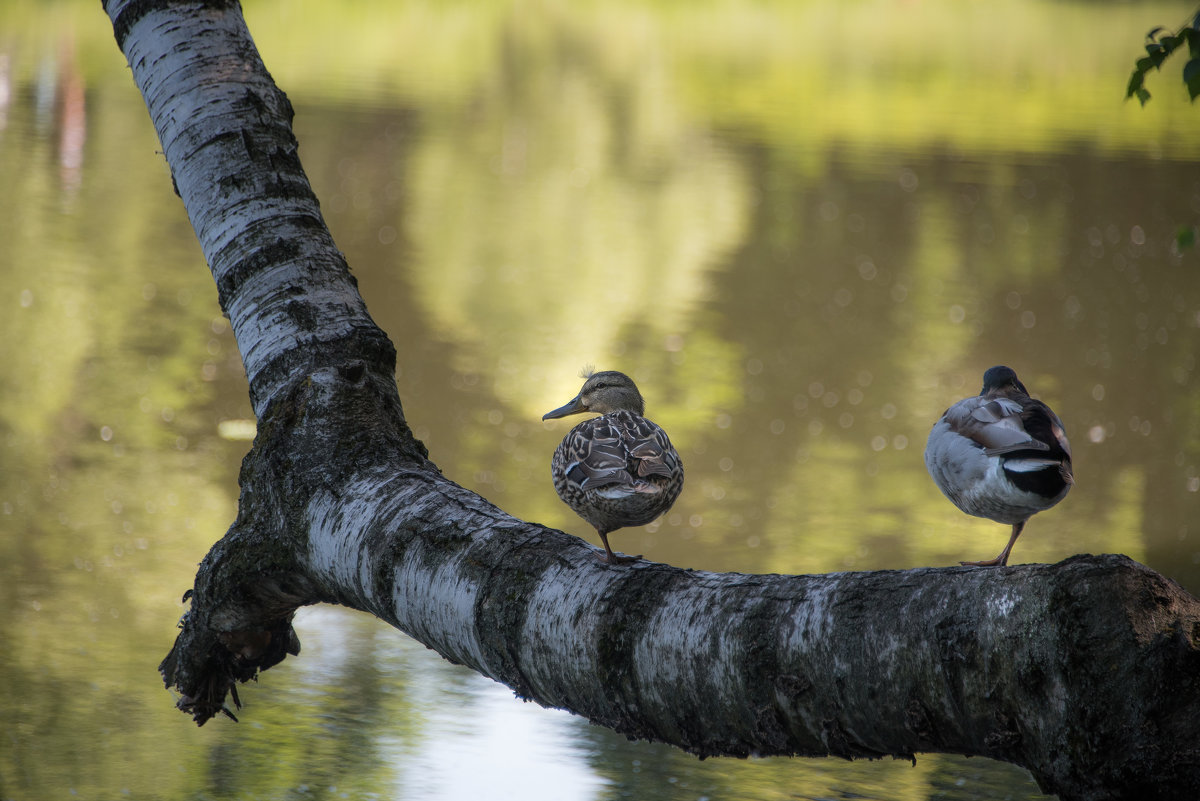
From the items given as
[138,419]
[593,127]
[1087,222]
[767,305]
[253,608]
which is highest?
[593,127]

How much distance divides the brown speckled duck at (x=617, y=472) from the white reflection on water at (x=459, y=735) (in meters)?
1.74

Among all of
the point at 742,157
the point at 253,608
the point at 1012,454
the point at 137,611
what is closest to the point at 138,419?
the point at 137,611

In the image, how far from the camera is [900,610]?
189 cm

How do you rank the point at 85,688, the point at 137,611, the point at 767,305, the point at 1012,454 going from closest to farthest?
the point at 1012,454 < the point at 85,688 < the point at 137,611 < the point at 767,305

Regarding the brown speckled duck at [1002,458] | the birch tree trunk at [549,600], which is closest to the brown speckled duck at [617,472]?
the birch tree trunk at [549,600]

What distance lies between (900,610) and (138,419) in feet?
23.4

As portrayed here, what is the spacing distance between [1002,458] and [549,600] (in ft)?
4.03

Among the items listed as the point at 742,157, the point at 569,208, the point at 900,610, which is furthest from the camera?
the point at 742,157

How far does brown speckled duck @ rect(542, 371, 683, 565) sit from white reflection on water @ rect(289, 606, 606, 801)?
1.74 metres

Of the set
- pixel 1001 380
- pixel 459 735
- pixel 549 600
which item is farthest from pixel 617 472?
pixel 459 735

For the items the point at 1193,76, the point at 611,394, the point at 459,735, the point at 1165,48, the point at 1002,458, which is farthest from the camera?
the point at 459,735

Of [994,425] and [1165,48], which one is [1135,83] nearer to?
[1165,48]

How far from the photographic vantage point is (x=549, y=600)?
90.4 inches

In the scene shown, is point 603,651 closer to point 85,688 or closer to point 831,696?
point 831,696
